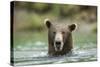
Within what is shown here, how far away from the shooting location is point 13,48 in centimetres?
187

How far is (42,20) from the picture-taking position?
78.5 inches

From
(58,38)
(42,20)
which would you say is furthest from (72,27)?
(42,20)

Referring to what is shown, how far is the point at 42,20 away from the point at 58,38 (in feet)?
0.85

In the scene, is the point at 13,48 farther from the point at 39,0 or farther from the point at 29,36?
the point at 39,0

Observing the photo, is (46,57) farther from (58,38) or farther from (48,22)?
(48,22)

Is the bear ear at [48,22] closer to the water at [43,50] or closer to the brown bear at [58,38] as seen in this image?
the brown bear at [58,38]

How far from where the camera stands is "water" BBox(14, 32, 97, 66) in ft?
6.24

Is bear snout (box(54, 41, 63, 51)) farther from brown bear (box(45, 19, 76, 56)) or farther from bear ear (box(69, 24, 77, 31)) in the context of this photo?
bear ear (box(69, 24, 77, 31))

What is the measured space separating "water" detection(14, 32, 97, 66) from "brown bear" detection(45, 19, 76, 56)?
0.18 ft

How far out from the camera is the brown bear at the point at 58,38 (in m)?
2.03

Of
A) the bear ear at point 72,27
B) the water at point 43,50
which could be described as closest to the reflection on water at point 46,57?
the water at point 43,50

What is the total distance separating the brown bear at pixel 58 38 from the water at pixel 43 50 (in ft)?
0.18
